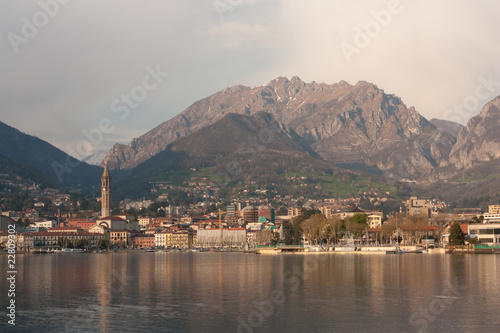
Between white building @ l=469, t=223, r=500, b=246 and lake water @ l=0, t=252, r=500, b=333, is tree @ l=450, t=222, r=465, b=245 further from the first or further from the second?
lake water @ l=0, t=252, r=500, b=333

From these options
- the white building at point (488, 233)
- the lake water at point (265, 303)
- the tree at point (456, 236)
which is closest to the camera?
the lake water at point (265, 303)

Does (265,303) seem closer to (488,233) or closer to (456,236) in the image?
(456,236)

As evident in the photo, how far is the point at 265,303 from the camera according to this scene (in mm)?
44906

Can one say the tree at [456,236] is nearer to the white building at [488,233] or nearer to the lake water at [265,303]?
the white building at [488,233]

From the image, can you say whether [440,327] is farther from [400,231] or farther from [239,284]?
[400,231]

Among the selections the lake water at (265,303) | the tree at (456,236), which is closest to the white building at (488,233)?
the tree at (456,236)

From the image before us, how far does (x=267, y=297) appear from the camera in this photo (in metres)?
48.1

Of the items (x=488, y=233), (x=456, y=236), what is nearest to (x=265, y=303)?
(x=456, y=236)

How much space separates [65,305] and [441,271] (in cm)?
3979

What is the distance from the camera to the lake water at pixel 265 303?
3659cm

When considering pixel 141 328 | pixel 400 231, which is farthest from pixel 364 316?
pixel 400 231

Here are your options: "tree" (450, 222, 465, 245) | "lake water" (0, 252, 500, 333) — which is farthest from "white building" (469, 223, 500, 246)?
"lake water" (0, 252, 500, 333)

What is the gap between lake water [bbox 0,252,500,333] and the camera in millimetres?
36594

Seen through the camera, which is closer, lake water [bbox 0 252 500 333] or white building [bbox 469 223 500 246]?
lake water [bbox 0 252 500 333]
